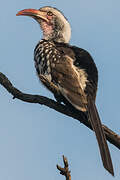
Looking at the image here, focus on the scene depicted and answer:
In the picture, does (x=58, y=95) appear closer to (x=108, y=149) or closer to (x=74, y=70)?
(x=74, y=70)

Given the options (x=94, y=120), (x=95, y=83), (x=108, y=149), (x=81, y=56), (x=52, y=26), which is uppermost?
(x=52, y=26)

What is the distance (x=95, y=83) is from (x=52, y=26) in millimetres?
1761

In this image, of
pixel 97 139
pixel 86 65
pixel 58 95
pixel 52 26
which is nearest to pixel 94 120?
pixel 97 139

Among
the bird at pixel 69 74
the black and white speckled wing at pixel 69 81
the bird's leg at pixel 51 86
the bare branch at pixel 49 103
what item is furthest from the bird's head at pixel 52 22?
the bare branch at pixel 49 103

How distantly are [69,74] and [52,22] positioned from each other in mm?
1868

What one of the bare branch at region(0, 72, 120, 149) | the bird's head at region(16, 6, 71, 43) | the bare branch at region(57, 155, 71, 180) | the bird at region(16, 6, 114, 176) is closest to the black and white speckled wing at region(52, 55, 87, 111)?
the bird at region(16, 6, 114, 176)

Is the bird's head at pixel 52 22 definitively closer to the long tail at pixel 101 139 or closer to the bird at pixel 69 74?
the bird at pixel 69 74

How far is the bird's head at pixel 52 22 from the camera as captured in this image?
7.08 m

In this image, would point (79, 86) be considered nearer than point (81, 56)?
Yes

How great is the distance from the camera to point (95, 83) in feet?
19.5

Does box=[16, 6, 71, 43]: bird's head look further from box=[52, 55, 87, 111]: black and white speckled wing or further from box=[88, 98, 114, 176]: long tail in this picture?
box=[88, 98, 114, 176]: long tail

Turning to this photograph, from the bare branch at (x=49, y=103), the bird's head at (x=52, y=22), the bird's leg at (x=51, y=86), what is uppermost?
the bird's head at (x=52, y=22)

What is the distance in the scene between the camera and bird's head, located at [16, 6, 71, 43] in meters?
7.08

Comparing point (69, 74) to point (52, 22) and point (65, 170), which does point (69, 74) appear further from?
point (65, 170)
